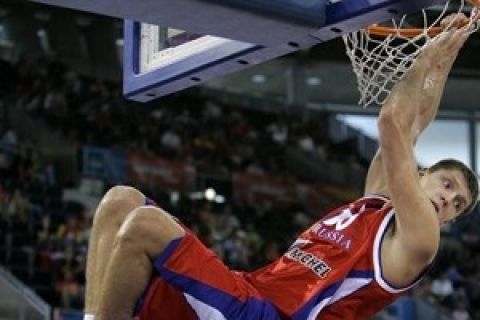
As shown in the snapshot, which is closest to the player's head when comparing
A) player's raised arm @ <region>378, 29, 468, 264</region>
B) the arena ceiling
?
player's raised arm @ <region>378, 29, 468, 264</region>

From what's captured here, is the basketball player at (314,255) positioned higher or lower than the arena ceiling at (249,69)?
higher

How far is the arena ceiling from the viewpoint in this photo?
16.7 metres

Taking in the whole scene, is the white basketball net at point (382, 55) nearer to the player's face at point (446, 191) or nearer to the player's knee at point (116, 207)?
the player's face at point (446, 191)

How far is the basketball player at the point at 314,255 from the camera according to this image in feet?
10.4

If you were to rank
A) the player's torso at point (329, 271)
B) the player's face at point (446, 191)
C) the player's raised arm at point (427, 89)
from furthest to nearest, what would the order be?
1. the player's raised arm at point (427, 89)
2. the player's face at point (446, 191)
3. the player's torso at point (329, 271)

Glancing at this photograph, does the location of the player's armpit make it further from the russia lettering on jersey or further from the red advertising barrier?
the red advertising barrier

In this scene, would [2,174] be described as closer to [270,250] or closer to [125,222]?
[270,250]

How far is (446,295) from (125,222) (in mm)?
9519

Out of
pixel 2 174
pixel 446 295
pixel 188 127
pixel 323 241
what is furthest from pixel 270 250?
pixel 323 241

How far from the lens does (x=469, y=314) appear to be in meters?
11.5

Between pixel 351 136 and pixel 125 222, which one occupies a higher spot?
pixel 125 222

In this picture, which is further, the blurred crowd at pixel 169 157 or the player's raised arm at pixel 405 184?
the blurred crowd at pixel 169 157

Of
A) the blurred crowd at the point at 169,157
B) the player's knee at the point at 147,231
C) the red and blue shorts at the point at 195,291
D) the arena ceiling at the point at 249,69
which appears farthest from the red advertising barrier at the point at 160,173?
the player's knee at the point at 147,231

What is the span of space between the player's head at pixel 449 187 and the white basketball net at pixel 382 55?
41cm
